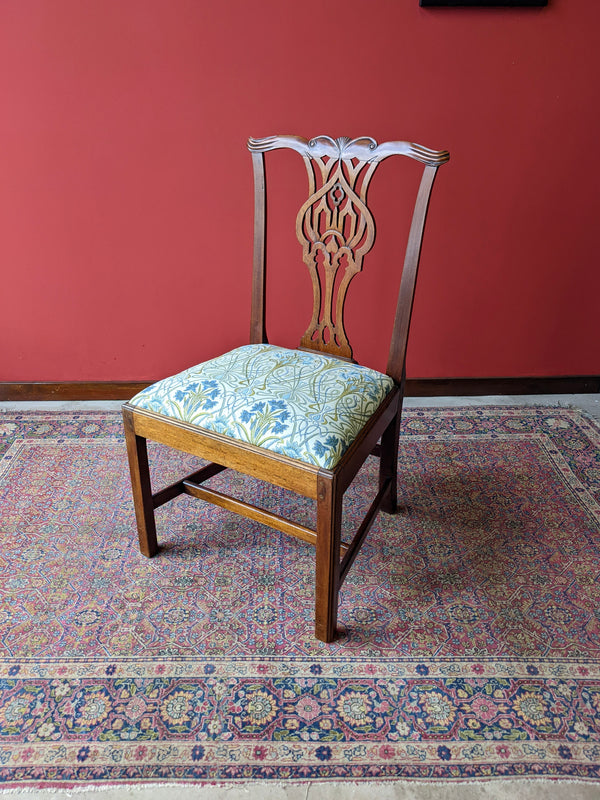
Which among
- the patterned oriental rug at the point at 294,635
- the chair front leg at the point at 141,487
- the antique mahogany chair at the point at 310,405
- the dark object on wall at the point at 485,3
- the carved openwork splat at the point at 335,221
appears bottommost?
the patterned oriental rug at the point at 294,635

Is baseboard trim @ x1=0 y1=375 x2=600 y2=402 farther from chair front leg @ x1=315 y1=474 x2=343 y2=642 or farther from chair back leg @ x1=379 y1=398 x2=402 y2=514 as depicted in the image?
chair front leg @ x1=315 y1=474 x2=343 y2=642

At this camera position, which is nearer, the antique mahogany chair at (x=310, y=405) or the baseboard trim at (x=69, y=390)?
the antique mahogany chair at (x=310, y=405)

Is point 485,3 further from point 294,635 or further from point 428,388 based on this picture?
point 294,635

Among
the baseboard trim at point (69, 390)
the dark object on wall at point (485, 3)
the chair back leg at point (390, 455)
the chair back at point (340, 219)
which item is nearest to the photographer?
the chair back at point (340, 219)

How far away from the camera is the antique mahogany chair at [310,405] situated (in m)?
1.25

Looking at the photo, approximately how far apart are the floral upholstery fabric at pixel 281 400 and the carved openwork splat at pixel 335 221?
124 millimetres

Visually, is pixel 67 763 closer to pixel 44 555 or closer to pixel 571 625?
pixel 44 555

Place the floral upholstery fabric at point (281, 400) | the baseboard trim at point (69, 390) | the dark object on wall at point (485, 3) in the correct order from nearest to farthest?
the floral upholstery fabric at point (281, 400)
the dark object on wall at point (485, 3)
the baseboard trim at point (69, 390)

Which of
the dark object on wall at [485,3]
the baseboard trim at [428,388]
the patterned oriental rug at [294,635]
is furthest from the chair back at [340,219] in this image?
the baseboard trim at [428,388]

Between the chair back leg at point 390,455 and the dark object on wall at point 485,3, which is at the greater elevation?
the dark object on wall at point 485,3

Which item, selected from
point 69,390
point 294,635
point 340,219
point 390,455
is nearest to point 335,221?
point 340,219

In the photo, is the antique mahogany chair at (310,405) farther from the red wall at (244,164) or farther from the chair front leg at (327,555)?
the red wall at (244,164)

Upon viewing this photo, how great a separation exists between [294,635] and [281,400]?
0.61m

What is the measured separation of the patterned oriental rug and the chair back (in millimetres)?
627
